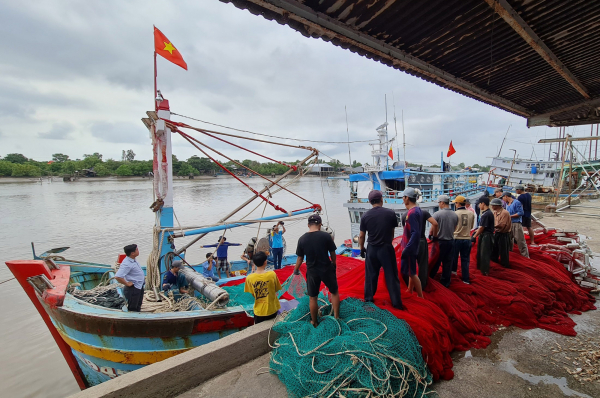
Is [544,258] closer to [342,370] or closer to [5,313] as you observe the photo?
[342,370]

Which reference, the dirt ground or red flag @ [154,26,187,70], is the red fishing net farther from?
red flag @ [154,26,187,70]

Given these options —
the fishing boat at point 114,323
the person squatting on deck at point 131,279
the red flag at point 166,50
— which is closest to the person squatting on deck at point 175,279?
the fishing boat at point 114,323

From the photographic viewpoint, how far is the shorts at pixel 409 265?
345cm

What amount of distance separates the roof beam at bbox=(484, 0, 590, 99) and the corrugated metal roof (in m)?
0.02

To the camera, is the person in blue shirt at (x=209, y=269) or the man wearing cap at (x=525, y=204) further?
the person in blue shirt at (x=209, y=269)

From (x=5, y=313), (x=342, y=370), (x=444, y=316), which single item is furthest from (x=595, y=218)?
(x=5, y=313)

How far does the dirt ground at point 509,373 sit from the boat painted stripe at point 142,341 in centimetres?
194

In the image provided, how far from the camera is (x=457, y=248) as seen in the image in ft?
13.8

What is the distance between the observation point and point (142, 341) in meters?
4.32

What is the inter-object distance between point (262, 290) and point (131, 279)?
265 centimetres

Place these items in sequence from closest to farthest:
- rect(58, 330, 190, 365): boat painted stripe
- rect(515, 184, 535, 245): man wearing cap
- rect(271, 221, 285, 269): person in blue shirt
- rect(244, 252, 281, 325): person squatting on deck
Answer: rect(244, 252, 281, 325): person squatting on deck → rect(58, 330, 190, 365): boat painted stripe → rect(515, 184, 535, 245): man wearing cap → rect(271, 221, 285, 269): person in blue shirt

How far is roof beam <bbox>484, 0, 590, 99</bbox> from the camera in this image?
2.86 m

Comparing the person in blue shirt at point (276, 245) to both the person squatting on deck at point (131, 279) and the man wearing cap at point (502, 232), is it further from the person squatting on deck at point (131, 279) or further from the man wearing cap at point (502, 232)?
the man wearing cap at point (502, 232)

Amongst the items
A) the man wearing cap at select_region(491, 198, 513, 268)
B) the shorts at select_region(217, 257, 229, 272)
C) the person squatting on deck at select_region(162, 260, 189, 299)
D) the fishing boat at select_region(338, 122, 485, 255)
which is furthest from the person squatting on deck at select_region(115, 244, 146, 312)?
the fishing boat at select_region(338, 122, 485, 255)
